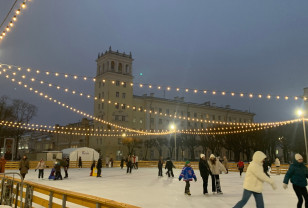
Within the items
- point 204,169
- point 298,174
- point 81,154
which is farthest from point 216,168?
point 81,154

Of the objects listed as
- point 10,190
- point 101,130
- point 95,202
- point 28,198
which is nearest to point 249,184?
point 95,202

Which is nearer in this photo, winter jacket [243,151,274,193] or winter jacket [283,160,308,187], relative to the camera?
winter jacket [243,151,274,193]

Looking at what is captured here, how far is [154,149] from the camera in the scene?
6731 cm

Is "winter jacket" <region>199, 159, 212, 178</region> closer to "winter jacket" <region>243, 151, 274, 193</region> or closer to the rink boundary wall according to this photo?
"winter jacket" <region>243, 151, 274, 193</region>

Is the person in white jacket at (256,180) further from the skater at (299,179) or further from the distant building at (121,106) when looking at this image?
the distant building at (121,106)

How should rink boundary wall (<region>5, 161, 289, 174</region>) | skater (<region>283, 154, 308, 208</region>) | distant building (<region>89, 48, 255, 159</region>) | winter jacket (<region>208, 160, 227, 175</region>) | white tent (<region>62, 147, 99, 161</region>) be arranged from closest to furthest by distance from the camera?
skater (<region>283, 154, 308, 208</region>), winter jacket (<region>208, 160, 227, 175</region>), rink boundary wall (<region>5, 161, 289, 174</region>), white tent (<region>62, 147, 99, 161</region>), distant building (<region>89, 48, 255, 159</region>)

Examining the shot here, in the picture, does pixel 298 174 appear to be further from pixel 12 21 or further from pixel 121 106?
pixel 121 106

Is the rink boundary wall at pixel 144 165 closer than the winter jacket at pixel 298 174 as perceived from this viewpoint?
No

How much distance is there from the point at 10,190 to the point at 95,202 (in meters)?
5.19

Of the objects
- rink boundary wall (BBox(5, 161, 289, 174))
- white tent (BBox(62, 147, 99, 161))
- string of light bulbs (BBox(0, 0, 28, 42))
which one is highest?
string of light bulbs (BBox(0, 0, 28, 42))

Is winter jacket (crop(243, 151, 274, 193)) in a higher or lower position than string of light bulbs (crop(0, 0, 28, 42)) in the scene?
lower

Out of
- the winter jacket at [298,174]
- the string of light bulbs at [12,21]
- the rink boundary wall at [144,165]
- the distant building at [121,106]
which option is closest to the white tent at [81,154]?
the rink boundary wall at [144,165]

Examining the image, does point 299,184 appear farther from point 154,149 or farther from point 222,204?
point 154,149

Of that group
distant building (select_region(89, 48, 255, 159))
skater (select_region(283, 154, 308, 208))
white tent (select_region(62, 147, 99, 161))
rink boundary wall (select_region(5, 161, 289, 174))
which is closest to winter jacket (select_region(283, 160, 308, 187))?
skater (select_region(283, 154, 308, 208))
